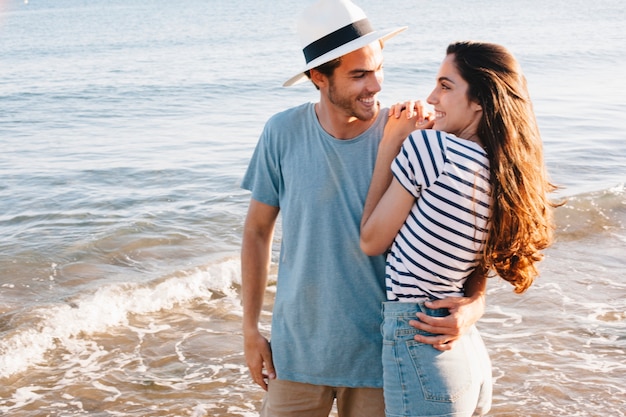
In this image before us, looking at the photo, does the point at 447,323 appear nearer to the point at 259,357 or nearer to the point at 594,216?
the point at 259,357

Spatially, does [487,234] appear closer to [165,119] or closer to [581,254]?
[581,254]

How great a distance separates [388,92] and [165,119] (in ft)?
19.6

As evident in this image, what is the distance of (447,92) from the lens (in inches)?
110

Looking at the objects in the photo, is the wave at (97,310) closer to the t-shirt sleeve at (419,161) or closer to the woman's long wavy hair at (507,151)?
the t-shirt sleeve at (419,161)

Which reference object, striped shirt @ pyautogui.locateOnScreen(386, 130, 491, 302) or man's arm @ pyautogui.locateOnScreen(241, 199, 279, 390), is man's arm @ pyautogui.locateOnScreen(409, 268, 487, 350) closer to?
striped shirt @ pyautogui.locateOnScreen(386, 130, 491, 302)

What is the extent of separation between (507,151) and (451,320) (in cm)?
60

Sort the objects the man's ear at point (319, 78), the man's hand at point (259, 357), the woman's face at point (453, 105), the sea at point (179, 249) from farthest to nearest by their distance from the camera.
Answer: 1. the sea at point (179, 249)
2. the man's hand at point (259, 357)
3. the man's ear at point (319, 78)
4. the woman's face at point (453, 105)

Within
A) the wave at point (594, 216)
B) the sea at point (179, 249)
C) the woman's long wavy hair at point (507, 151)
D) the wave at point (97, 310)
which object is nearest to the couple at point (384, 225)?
the woman's long wavy hair at point (507, 151)

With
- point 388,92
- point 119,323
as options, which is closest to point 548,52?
point 388,92

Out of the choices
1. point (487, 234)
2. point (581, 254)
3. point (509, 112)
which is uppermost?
point (509, 112)

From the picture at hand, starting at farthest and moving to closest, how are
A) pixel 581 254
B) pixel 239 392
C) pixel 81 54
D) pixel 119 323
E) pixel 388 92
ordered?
pixel 81 54
pixel 388 92
pixel 581 254
pixel 119 323
pixel 239 392

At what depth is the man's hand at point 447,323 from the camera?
2.68m

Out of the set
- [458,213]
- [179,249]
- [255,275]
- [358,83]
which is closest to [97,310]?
[179,249]

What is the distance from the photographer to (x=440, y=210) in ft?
8.66
